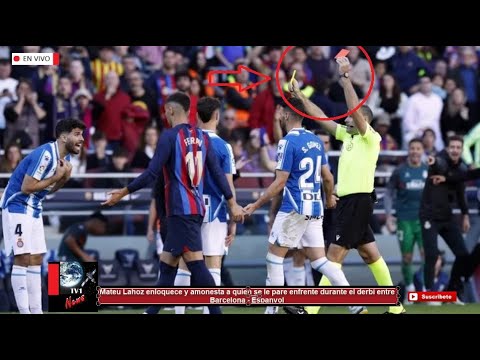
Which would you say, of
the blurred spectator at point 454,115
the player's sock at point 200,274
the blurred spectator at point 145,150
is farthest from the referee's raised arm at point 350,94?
the blurred spectator at point 454,115

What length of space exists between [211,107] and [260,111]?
217 inches

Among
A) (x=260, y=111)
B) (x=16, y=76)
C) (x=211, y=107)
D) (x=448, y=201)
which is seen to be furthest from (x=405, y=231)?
(x=16, y=76)

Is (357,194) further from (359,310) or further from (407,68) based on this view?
(407,68)

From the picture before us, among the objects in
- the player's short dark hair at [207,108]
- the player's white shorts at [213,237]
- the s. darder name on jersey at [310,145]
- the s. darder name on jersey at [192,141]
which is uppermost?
the player's short dark hair at [207,108]

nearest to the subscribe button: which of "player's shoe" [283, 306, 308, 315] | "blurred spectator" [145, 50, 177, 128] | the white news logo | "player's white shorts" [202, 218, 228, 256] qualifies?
"player's shoe" [283, 306, 308, 315]

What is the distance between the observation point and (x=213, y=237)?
13859 mm

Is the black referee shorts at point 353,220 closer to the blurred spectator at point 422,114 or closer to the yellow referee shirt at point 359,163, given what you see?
the yellow referee shirt at point 359,163

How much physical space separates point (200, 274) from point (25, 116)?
6.60 m

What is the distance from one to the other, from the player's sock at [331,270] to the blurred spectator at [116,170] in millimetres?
5055

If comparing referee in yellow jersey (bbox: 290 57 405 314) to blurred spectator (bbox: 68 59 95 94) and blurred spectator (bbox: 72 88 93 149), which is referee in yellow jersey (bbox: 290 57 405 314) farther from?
blurred spectator (bbox: 68 59 95 94)

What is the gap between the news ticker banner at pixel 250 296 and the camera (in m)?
11.9

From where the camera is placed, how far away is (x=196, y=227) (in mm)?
12992

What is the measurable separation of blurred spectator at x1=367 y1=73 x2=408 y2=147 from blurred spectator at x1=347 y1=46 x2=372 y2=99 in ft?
0.82

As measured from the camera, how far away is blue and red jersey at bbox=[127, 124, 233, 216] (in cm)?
1287
